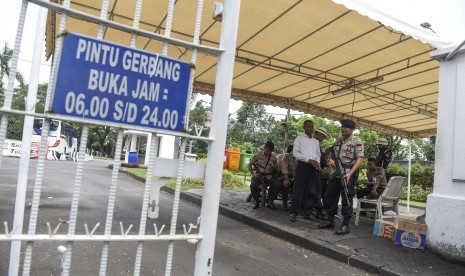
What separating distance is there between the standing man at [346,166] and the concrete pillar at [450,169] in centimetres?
114

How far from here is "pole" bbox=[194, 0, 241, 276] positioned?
6.93 feet

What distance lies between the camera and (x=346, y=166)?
5898mm

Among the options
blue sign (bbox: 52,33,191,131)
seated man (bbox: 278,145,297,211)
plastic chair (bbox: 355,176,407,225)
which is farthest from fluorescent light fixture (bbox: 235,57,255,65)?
blue sign (bbox: 52,33,191,131)

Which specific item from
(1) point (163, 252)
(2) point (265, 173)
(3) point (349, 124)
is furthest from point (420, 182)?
(1) point (163, 252)

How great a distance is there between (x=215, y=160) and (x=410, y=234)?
459 cm

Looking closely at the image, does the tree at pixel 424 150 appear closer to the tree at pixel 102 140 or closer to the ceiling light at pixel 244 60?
the tree at pixel 102 140

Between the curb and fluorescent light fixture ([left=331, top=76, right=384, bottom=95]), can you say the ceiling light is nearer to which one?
fluorescent light fixture ([left=331, top=76, right=384, bottom=95])

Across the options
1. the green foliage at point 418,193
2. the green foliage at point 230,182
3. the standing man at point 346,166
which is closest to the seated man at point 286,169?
the standing man at point 346,166

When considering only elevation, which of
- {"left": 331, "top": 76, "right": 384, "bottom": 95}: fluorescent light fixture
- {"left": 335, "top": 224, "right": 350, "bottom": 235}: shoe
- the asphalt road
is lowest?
the asphalt road

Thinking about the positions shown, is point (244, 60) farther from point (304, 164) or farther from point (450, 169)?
→ point (450, 169)

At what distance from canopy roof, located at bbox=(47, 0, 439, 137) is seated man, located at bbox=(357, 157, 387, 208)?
7.60 ft

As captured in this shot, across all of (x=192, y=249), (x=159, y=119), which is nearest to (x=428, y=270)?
(x=192, y=249)

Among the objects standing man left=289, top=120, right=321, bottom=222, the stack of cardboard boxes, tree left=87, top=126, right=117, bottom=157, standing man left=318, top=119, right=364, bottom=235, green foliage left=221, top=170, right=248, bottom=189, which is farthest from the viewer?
tree left=87, top=126, right=117, bottom=157

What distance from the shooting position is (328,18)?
20.6 feet
